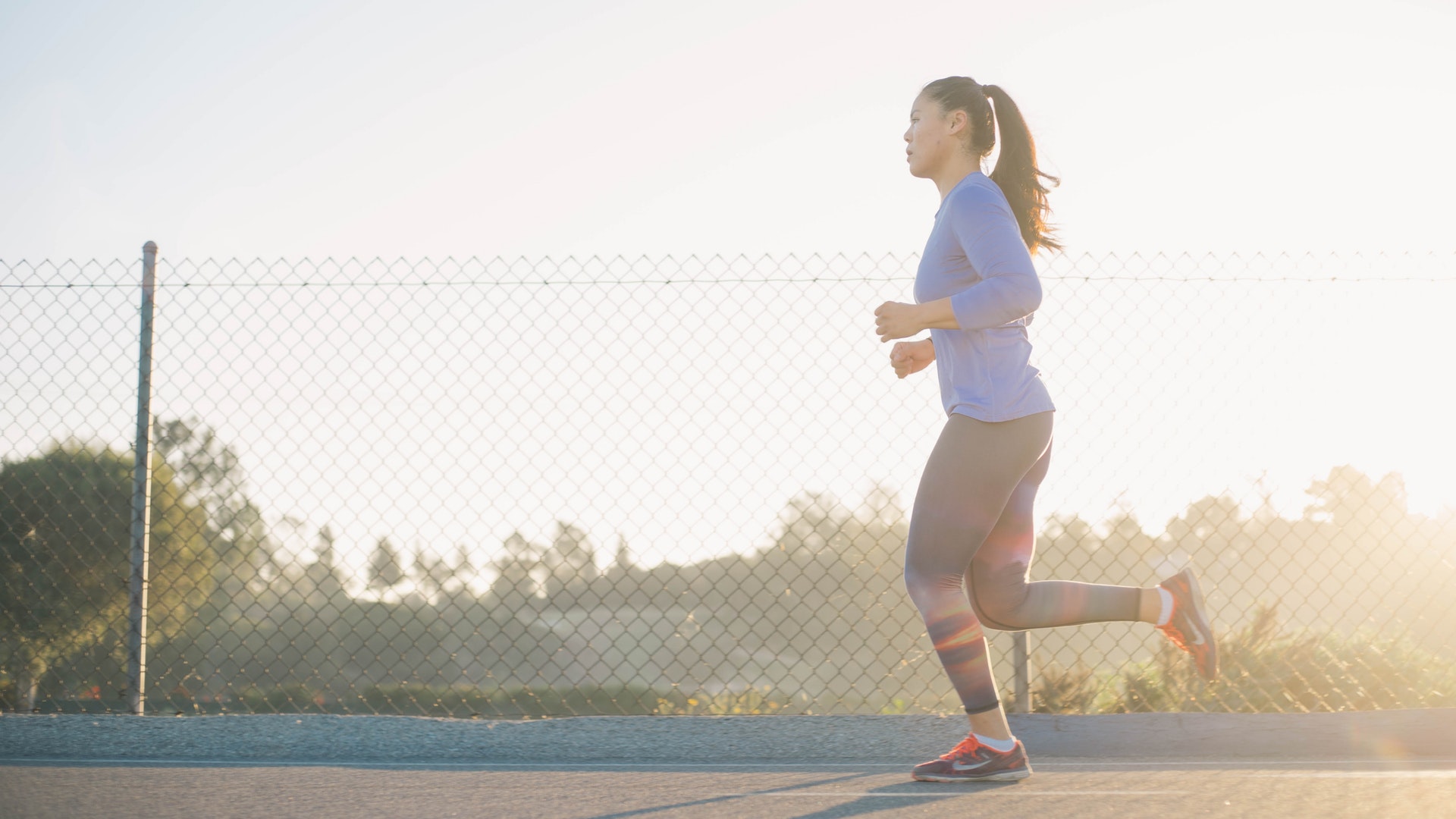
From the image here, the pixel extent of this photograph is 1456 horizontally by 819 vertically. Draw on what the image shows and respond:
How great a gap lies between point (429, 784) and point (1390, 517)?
315 centimetres

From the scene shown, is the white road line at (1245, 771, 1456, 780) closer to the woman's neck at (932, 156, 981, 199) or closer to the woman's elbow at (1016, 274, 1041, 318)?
the woman's elbow at (1016, 274, 1041, 318)

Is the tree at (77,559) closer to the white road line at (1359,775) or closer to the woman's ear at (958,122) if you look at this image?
the woman's ear at (958,122)

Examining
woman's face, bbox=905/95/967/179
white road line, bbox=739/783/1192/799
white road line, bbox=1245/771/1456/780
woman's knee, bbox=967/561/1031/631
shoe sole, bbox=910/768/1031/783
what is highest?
woman's face, bbox=905/95/967/179

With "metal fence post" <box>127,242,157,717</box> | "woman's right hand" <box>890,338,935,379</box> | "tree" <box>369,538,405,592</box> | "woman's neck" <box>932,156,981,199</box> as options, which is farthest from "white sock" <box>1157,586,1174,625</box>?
"metal fence post" <box>127,242,157,717</box>

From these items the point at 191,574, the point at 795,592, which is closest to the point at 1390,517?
the point at 795,592

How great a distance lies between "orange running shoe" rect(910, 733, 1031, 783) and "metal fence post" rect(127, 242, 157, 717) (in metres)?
2.48

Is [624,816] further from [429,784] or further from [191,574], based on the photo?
[191,574]

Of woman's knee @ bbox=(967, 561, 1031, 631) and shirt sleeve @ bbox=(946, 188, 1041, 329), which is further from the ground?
shirt sleeve @ bbox=(946, 188, 1041, 329)

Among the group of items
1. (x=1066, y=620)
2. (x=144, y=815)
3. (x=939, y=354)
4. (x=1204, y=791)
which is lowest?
(x=1204, y=791)

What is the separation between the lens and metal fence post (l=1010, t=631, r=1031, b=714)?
3.10 metres

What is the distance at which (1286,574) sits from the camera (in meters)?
3.46

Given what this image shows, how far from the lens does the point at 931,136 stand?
7.95ft

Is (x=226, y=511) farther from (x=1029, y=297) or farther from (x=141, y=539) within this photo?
(x=1029, y=297)

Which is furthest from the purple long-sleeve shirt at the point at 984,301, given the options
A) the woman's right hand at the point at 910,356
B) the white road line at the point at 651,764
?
the white road line at the point at 651,764
